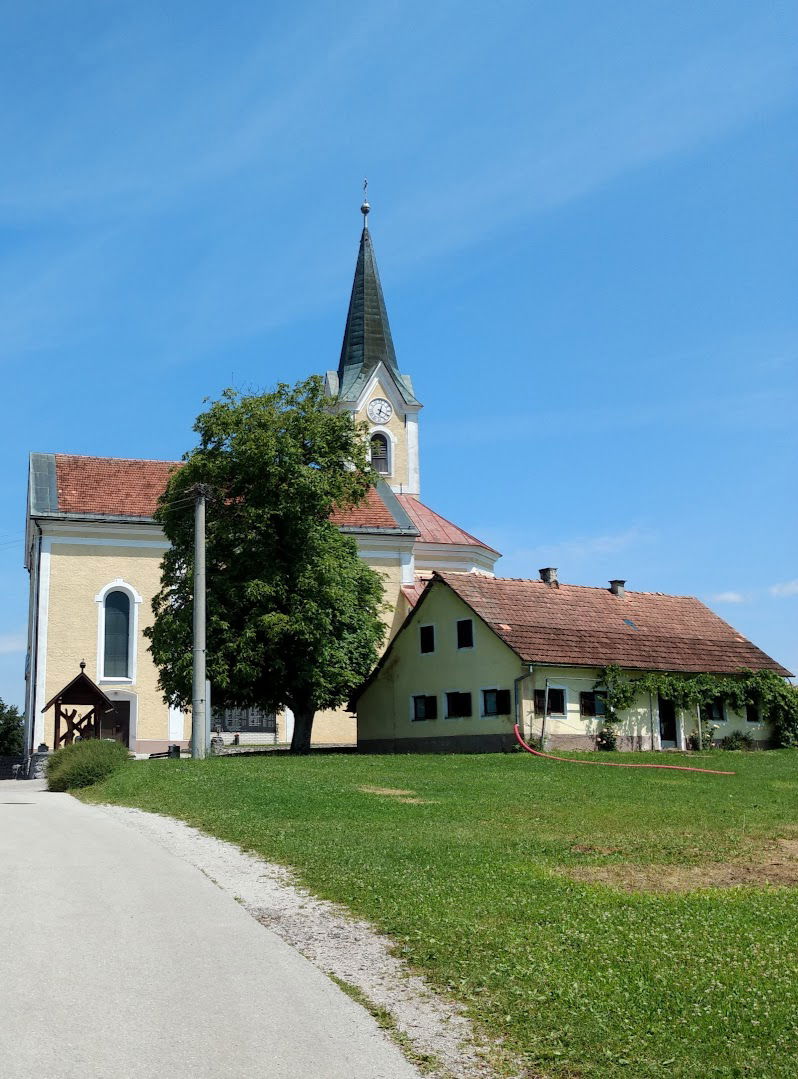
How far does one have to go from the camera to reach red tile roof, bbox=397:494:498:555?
52688mm

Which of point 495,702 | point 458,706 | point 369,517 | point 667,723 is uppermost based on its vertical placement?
point 369,517

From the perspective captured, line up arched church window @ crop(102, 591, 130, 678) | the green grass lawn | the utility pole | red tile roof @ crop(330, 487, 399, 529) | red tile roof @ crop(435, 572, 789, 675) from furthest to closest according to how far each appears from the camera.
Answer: red tile roof @ crop(330, 487, 399, 529) → arched church window @ crop(102, 591, 130, 678) → red tile roof @ crop(435, 572, 789, 675) → the utility pole → the green grass lawn

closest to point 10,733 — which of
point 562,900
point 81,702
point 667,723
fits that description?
point 81,702

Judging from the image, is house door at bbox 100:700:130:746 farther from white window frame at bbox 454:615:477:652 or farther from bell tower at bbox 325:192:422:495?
bell tower at bbox 325:192:422:495

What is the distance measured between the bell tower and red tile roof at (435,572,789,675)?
972 inches

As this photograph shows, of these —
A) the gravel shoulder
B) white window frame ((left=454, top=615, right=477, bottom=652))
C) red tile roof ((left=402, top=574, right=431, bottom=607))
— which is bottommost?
the gravel shoulder

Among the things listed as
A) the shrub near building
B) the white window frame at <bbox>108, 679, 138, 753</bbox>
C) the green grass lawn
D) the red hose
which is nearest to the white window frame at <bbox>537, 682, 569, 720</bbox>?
the red hose

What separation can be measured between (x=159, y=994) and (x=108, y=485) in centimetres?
4002

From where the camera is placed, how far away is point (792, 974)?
7395 millimetres

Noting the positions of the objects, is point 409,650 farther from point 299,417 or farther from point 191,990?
point 191,990

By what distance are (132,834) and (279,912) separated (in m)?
5.69

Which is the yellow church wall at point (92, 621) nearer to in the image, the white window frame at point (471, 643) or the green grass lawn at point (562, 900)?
the white window frame at point (471, 643)

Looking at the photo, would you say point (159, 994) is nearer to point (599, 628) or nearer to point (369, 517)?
point (599, 628)

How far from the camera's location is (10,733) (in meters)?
70.7
